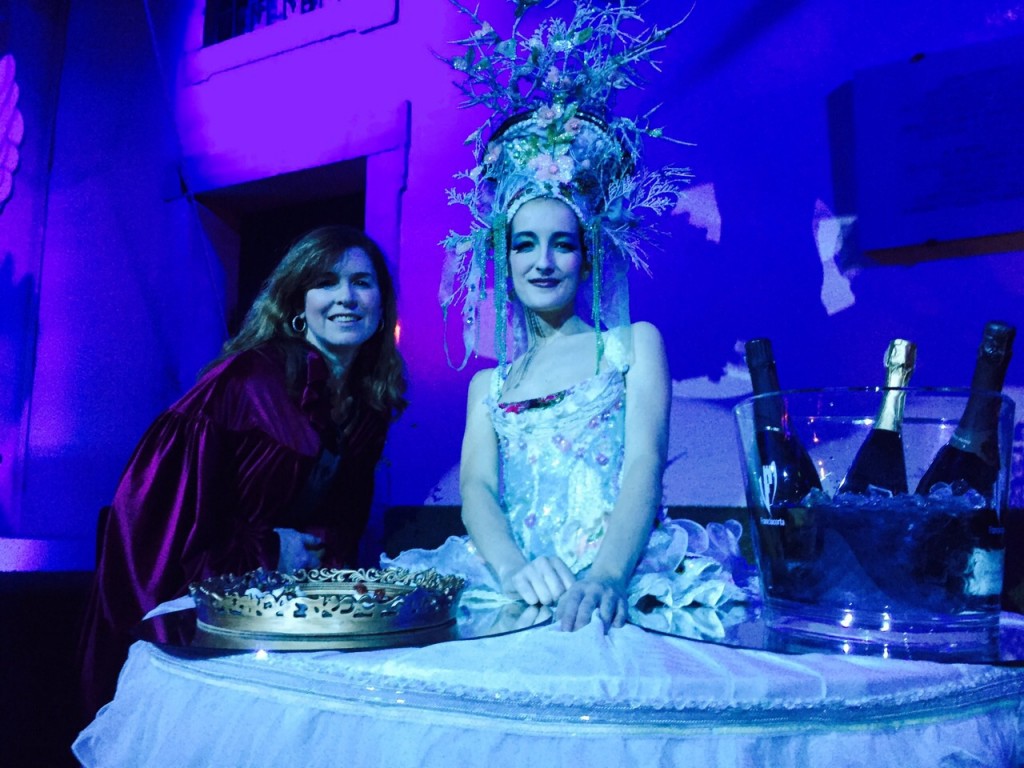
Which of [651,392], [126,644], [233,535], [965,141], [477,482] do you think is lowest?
[126,644]

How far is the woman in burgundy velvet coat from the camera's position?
5.33 feet

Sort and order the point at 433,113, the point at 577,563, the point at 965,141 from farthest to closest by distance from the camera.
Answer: the point at 433,113
the point at 965,141
the point at 577,563

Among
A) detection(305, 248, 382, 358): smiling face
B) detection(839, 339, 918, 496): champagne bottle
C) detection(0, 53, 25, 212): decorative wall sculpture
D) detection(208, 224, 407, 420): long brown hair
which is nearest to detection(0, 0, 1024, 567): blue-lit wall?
detection(0, 53, 25, 212): decorative wall sculpture

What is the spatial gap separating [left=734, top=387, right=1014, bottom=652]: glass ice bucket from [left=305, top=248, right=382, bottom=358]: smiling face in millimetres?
1315

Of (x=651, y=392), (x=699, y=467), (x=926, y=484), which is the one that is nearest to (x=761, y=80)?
(x=699, y=467)

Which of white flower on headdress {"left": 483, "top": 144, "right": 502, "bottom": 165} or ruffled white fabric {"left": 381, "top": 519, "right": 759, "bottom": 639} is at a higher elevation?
white flower on headdress {"left": 483, "top": 144, "right": 502, "bottom": 165}

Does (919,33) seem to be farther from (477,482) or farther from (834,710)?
(834,710)

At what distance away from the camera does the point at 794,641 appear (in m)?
0.68

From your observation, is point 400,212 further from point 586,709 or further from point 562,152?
point 586,709

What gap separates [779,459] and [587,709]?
0.33 m

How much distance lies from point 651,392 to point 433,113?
1557 mm

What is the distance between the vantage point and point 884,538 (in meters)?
0.70

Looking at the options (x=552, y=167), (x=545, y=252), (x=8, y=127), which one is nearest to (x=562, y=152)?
(x=552, y=167)

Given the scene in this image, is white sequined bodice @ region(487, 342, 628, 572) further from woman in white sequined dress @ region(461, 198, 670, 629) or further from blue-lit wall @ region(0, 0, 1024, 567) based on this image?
blue-lit wall @ region(0, 0, 1024, 567)
